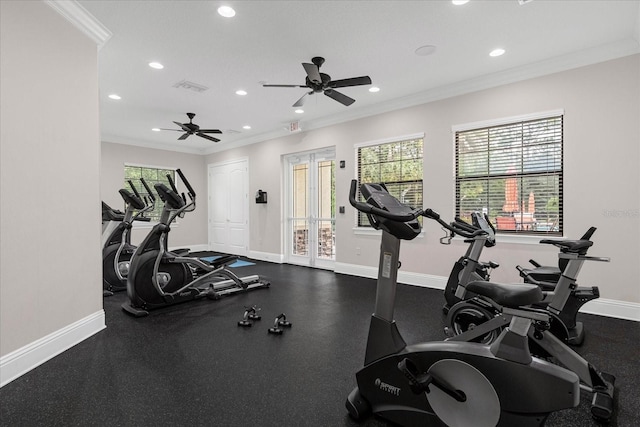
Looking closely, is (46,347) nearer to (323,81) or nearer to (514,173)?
(323,81)

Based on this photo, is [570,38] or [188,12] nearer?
[188,12]

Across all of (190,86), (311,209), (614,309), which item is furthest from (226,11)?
(614,309)

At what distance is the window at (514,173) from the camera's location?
394 cm

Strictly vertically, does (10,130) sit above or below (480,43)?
below

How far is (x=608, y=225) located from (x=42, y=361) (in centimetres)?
571

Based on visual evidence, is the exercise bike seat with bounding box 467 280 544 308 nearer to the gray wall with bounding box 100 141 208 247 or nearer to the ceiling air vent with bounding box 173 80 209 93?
the ceiling air vent with bounding box 173 80 209 93

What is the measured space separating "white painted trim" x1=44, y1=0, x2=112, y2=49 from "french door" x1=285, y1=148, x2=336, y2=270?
4114 millimetres

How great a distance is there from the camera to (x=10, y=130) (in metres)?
2.27

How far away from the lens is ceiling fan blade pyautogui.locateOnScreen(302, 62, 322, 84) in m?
3.36

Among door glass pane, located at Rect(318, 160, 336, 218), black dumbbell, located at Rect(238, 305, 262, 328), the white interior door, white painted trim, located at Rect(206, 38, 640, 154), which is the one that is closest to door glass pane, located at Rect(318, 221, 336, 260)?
door glass pane, located at Rect(318, 160, 336, 218)

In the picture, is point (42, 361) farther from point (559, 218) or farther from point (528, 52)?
point (528, 52)

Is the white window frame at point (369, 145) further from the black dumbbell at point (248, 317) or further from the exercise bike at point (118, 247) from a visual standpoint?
the exercise bike at point (118, 247)

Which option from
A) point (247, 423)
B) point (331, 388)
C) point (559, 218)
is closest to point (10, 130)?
point (247, 423)

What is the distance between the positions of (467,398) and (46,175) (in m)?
3.36
